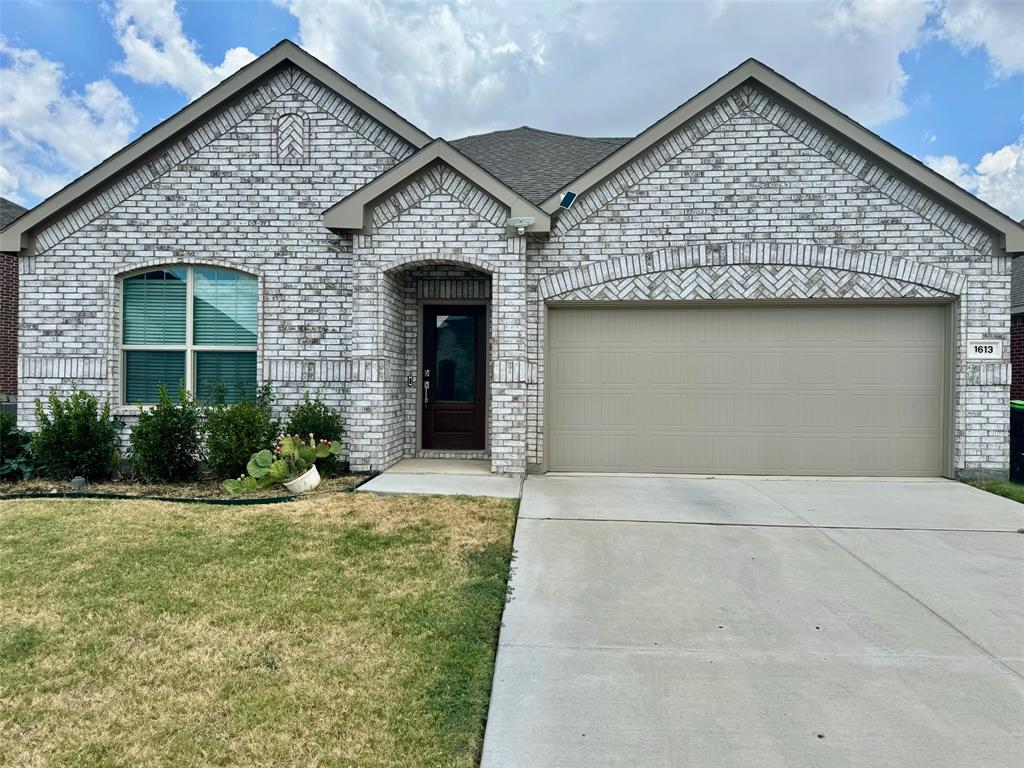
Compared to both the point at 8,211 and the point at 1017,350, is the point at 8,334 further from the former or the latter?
the point at 1017,350

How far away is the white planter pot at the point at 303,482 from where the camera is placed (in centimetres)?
708

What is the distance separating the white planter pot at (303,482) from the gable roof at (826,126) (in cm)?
441

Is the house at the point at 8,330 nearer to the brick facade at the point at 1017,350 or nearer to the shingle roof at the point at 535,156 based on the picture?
the shingle roof at the point at 535,156

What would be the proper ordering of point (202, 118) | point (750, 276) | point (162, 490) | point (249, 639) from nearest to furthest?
point (249, 639), point (162, 490), point (750, 276), point (202, 118)

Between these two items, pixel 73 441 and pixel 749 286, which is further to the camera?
pixel 749 286

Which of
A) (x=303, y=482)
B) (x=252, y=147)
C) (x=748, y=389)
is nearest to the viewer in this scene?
(x=303, y=482)

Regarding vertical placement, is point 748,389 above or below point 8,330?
below

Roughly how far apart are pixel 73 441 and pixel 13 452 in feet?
3.40

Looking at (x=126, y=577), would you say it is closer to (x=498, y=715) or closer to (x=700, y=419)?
(x=498, y=715)

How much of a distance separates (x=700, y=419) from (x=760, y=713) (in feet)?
19.5

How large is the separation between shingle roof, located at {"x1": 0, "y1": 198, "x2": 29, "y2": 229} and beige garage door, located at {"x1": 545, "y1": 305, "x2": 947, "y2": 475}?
17.1 meters

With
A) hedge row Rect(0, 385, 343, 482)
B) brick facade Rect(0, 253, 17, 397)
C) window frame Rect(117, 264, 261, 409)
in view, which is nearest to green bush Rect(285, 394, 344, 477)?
hedge row Rect(0, 385, 343, 482)

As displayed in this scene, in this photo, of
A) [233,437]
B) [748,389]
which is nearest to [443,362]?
[233,437]

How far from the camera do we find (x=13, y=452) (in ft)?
25.8
